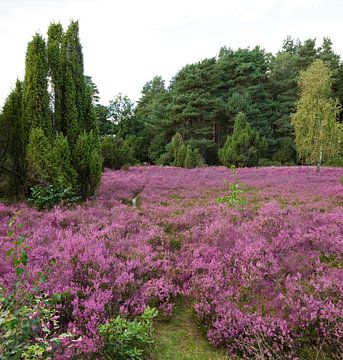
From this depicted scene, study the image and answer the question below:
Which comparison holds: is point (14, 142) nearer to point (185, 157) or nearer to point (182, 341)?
point (182, 341)

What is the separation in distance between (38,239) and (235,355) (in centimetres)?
436

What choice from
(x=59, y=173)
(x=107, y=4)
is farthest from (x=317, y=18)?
(x=59, y=173)

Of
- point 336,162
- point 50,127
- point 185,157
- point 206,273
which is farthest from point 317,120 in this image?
point 206,273

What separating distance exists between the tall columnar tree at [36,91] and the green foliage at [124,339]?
7.96 metres

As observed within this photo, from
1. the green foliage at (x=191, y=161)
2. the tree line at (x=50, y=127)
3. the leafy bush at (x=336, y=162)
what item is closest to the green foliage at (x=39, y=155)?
the tree line at (x=50, y=127)

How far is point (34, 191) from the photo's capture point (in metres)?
9.32

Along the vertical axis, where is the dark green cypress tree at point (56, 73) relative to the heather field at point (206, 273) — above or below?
above

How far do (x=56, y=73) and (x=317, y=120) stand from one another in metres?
19.8

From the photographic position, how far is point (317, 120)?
77.2 ft

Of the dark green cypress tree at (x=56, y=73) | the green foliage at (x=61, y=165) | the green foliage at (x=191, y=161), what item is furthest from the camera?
the green foliage at (x=191, y=161)

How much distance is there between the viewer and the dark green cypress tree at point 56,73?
34.5 feet

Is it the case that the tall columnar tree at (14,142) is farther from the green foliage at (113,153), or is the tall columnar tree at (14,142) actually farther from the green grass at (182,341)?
the green foliage at (113,153)

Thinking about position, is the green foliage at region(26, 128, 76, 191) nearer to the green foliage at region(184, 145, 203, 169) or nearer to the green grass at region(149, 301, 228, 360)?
the green grass at region(149, 301, 228, 360)

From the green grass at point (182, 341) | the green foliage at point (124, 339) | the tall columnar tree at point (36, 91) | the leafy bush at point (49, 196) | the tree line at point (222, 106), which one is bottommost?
the green grass at point (182, 341)
